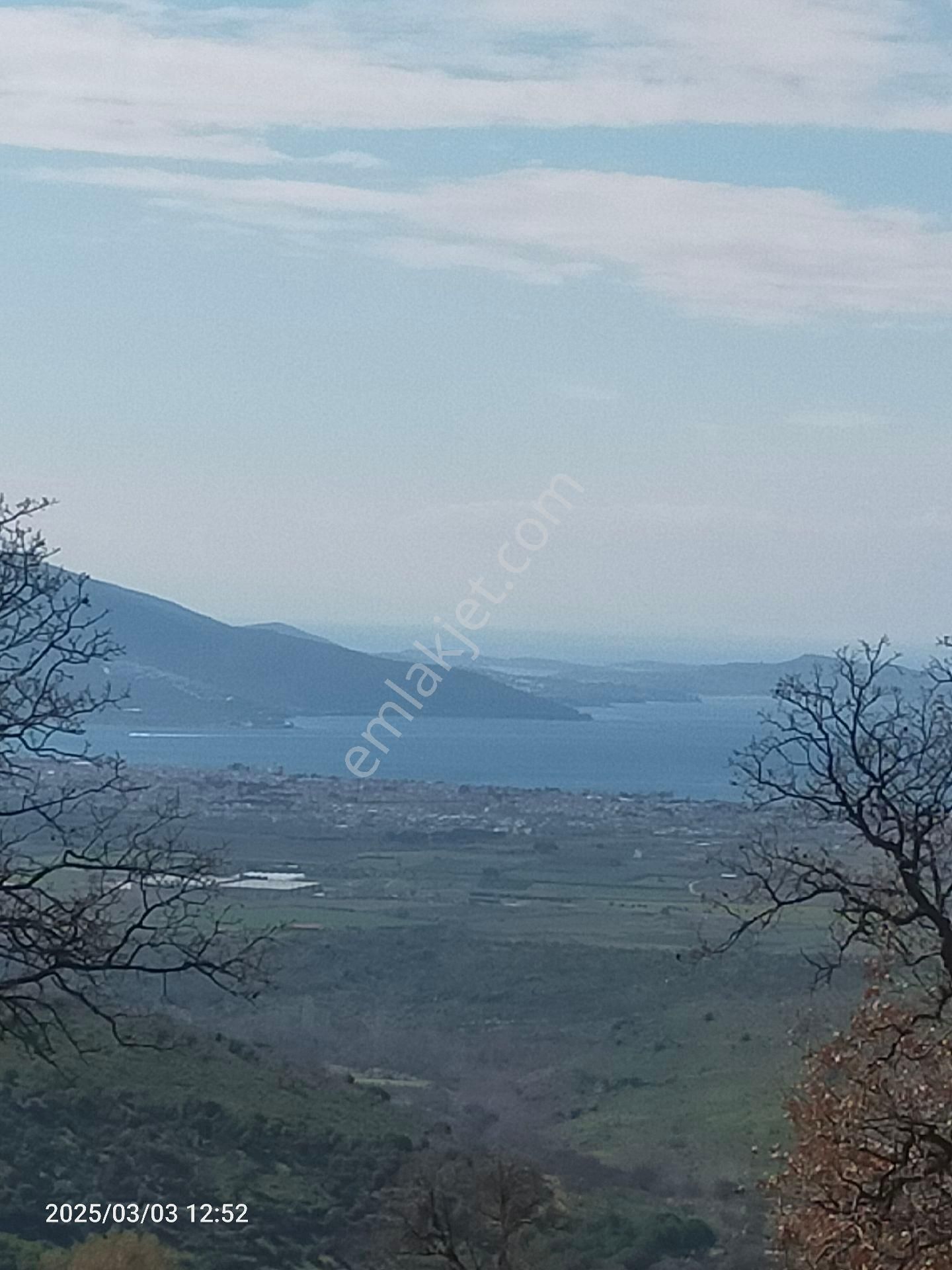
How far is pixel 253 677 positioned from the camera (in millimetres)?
86688

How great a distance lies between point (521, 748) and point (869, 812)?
80.6 metres

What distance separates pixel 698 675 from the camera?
87062 mm

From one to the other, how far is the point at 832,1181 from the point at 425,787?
5938 cm

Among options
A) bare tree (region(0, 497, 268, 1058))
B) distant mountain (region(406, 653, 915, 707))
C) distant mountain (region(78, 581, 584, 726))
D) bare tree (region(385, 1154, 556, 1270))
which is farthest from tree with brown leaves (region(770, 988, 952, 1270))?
distant mountain (region(406, 653, 915, 707))

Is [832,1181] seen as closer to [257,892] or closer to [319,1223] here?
[319,1223]

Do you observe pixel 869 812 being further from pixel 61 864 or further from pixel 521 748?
pixel 521 748

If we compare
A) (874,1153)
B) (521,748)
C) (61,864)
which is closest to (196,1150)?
(61,864)

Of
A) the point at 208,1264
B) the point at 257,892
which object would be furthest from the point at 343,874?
the point at 208,1264

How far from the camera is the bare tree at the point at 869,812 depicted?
29.0ft

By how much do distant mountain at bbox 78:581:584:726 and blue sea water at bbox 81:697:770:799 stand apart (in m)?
0.87

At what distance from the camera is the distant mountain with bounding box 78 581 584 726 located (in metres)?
73.1

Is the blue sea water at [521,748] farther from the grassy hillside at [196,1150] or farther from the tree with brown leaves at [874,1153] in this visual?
the tree with brown leaves at [874,1153]

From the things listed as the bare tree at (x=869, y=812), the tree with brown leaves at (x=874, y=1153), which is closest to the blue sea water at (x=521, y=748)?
the bare tree at (x=869, y=812)

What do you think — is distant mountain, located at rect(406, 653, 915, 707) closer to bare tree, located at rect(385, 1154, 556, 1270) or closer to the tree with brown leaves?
bare tree, located at rect(385, 1154, 556, 1270)
